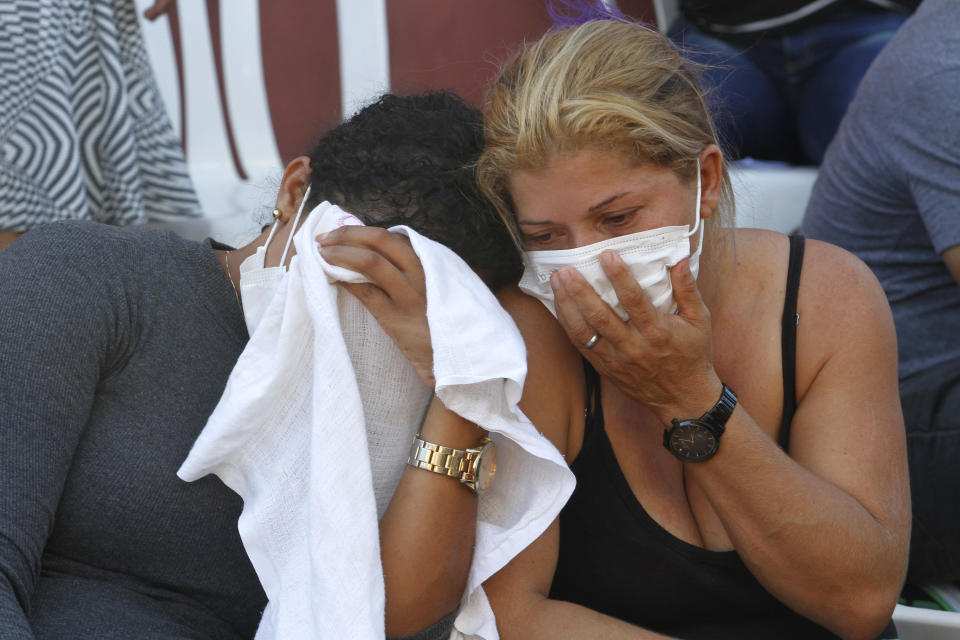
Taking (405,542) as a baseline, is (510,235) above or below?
above

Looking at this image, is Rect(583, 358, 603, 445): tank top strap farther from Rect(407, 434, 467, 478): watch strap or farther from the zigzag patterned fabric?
the zigzag patterned fabric

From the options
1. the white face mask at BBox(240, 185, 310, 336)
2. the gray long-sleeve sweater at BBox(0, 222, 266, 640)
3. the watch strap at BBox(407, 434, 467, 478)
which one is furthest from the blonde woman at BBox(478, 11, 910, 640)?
the gray long-sleeve sweater at BBox(0, 222, 266, 640)

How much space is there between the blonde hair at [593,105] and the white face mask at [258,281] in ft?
1.21

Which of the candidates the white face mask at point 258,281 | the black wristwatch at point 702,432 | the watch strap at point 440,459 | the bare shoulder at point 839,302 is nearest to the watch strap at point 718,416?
the black wristwatch at point 702,432

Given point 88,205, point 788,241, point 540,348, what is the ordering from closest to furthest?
1. point 540,348
2. point 788,241
3. point 88,205

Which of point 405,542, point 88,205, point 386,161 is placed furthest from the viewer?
point 88,205

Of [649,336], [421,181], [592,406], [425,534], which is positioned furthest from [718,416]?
[421,181]

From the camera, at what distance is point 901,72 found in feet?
8.35

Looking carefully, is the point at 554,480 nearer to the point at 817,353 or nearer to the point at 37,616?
the point at 817,353

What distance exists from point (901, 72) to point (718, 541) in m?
1.39

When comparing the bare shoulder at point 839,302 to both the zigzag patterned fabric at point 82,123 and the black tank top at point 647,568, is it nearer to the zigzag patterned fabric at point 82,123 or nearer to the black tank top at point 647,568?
the black tank top at point 647,568

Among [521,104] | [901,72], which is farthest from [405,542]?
[901,72]

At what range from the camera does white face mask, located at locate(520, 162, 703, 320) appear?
5.53 feet

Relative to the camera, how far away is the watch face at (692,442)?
5.49ft
